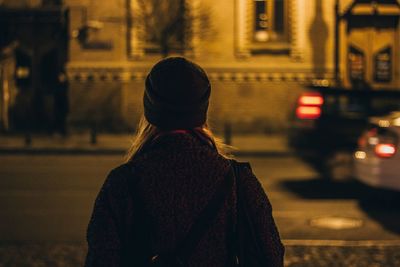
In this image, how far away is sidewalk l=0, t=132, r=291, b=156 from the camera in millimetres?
20750

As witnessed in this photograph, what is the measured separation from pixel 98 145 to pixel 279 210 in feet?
37.9

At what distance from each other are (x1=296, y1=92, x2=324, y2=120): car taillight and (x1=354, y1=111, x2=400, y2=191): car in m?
2.15

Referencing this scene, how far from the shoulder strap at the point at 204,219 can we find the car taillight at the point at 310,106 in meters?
11.4

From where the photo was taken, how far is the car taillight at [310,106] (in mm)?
13711

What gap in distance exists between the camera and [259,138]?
2500cm

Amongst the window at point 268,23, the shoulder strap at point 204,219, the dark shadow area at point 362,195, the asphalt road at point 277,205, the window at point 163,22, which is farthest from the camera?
the window at point 268,23

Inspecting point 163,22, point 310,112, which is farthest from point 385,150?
point 163,22

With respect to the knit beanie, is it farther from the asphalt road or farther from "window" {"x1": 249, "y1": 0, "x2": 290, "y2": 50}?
"window" {"x1": 249, "y1": 0, "x2": 290, "y2": 50}

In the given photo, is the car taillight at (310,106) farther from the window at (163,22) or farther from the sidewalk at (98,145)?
the window at (163,22)

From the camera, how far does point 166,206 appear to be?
2422mm

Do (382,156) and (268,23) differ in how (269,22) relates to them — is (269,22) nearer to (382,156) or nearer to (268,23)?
(268,23)

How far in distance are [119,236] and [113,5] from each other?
24350 millimetres

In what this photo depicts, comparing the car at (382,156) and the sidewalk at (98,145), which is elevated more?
the car at (382,156)

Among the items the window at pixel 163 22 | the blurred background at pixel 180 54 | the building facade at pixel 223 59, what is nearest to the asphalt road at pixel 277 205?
the blurred background at pixel 180 54
